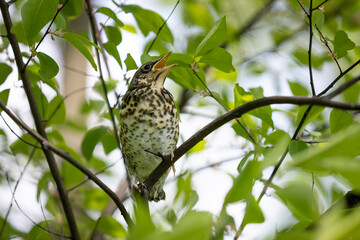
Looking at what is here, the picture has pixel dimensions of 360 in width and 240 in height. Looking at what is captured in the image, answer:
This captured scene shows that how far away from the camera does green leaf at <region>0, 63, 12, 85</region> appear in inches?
95.0

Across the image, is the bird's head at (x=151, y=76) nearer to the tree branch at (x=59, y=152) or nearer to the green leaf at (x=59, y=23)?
the green leaf at (x=59, y=23)

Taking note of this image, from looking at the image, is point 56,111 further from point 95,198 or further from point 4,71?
point 95,198

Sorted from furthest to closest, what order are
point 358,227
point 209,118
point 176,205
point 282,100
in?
point 209,118, point 176,205, point 282,100, point 358,227

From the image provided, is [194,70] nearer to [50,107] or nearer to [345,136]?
[50,107]

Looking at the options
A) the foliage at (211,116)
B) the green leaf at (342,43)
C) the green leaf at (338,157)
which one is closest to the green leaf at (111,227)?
the foliage at (211,116)

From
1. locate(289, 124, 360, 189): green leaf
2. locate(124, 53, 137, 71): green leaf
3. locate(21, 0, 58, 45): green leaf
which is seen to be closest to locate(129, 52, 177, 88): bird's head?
locate(124, 53, 137, 71): green leaf

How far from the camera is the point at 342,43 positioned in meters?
2.13

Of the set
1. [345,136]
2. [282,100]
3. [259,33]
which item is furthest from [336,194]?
[259,33]

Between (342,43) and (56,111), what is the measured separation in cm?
177

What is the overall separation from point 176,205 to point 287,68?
2746 millimetres

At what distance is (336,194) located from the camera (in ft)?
6.68

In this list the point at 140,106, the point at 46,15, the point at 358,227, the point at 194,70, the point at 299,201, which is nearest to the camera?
the point at 358,227

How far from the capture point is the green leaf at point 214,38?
6.97 ft

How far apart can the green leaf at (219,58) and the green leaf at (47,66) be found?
0.71 metres
